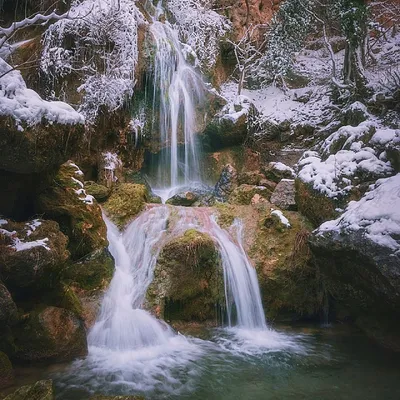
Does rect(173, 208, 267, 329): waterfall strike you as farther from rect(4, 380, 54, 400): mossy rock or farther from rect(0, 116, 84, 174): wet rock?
rect(4, 380, 54, 400): mossy rock

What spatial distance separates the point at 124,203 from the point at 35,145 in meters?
3.30

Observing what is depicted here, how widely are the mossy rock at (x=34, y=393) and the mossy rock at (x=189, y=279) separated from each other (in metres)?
2.67

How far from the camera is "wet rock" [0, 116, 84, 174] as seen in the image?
13.0ft

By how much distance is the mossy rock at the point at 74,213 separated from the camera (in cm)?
536

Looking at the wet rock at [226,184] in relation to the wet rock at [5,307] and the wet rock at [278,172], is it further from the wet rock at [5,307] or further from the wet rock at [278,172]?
the wet rock at [5,307]

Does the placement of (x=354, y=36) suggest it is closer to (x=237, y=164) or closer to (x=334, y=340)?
(x=237, y=164)

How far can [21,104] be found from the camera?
13.4 ft

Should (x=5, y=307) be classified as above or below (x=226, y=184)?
below

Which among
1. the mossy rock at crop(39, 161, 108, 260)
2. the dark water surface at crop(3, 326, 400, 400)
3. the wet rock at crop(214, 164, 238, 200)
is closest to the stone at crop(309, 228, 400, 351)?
the dark water surface at crop(3, 326, 400, 400)

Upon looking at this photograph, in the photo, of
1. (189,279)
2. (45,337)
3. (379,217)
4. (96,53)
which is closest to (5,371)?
(45,337)

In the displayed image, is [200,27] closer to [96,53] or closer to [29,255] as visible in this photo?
[96,53]

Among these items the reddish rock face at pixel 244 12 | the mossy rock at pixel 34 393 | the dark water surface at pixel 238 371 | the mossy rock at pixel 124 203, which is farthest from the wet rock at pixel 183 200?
the reddish rock face at pixel 244 12

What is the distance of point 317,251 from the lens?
5.48 m

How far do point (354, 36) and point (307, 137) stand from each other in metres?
3.33
